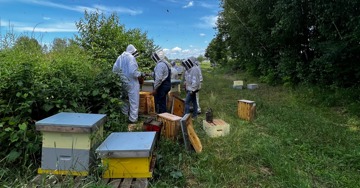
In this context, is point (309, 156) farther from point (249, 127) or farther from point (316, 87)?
point (316, 87)

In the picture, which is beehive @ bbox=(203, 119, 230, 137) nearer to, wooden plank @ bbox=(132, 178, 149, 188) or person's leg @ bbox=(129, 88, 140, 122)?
person's leg @ bbox=(129, 88, 140, 122)

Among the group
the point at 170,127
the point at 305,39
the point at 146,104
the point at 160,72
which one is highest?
the point at 305,39

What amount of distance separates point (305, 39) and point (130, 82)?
8.49 m

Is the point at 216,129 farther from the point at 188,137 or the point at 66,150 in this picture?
the point at 66,150

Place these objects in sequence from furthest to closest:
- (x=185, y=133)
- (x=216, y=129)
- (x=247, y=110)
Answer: (x=247, y=110) → (x=216, y=129) → (x=185, y=133)

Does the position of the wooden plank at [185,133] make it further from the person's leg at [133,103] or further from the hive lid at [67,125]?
the person's leg at [133,103]

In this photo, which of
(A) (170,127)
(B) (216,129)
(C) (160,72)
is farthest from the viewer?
(C) (160,72)

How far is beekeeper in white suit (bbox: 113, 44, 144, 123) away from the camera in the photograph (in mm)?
5547

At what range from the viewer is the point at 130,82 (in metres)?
5.61

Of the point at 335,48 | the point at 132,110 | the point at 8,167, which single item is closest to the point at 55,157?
the point at 8,167

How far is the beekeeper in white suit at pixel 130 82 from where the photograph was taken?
18.2 feet

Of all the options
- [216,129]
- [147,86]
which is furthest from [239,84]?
[216,129]

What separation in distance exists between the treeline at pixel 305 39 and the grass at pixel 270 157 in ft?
8.61

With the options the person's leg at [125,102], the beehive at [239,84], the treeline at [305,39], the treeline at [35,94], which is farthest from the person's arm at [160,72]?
the beehive at [239,84]
